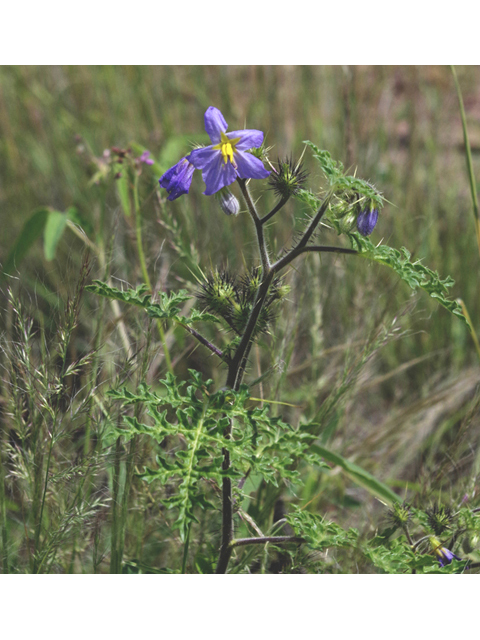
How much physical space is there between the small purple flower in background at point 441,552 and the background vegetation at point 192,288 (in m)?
0.16

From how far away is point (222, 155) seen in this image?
0.86 meters

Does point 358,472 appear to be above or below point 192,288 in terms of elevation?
below

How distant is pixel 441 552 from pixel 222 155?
80 centimetres

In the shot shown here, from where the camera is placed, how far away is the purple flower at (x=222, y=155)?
0.85 meters

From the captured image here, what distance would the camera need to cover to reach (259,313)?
0.90 metres

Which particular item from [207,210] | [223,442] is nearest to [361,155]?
[207,210]

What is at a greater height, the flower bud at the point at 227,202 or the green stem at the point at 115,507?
the flower bud at the point at 227,202

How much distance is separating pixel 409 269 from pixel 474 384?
48.7 inches

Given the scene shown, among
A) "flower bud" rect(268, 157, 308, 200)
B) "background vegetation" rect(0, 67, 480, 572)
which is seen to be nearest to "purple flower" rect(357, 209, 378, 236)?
"flower bud" rect(268, 157, 308, 200)

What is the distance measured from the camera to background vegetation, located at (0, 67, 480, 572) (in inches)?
44.3

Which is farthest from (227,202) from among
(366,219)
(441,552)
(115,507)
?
(441,552)

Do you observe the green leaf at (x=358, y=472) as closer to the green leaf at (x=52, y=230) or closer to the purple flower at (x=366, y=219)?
the purple flower at (x=366, y=219)

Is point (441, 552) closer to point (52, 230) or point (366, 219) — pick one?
point (366, 219)

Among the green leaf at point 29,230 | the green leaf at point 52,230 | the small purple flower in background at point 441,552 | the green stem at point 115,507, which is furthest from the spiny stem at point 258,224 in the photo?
the green leaf at point 29,230
